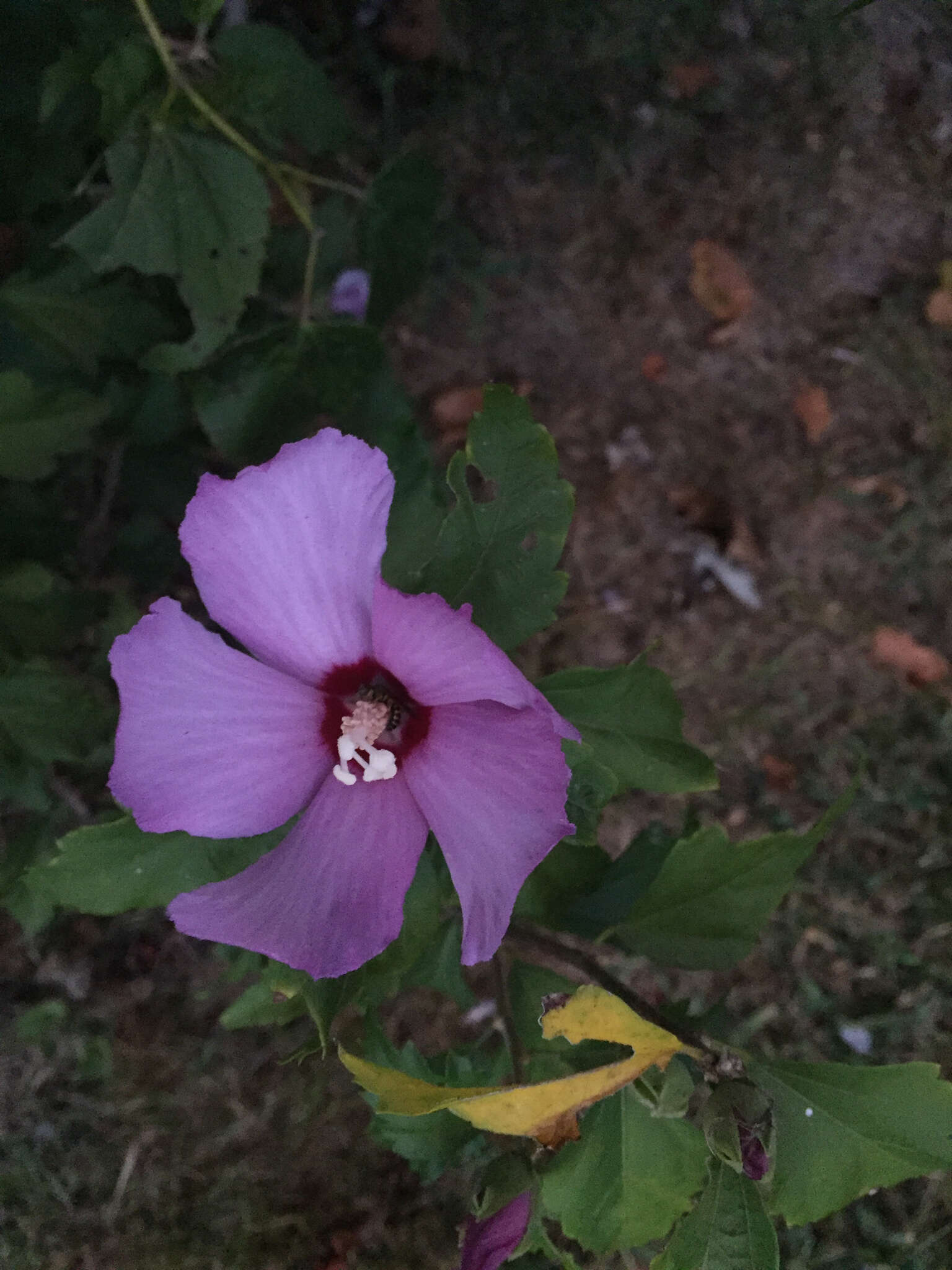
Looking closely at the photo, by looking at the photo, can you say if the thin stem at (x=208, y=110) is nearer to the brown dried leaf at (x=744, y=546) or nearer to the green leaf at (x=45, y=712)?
the green leaf at (x=45, y=712)

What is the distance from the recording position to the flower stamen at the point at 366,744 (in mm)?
1065

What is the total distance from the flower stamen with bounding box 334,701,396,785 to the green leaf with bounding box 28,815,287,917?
22cm

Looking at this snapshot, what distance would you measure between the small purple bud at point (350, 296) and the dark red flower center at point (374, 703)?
1.30 metres

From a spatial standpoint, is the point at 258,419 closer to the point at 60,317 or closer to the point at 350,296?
the point at 60,317

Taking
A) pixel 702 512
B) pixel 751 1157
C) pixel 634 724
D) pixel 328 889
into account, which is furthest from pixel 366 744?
pixel 702 512

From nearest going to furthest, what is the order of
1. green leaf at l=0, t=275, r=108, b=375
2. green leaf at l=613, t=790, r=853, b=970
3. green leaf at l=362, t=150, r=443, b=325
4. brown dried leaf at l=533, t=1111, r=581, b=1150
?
brown dried leaf at l=533, t=1111, r=581, b=1150
green leaf at l=613, t=790, r=853, b=970
green leaf at l=0, t=275, r=108, b=375
green leaf at l=362, t=150, r=443, b=325

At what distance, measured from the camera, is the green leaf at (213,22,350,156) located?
152 cm

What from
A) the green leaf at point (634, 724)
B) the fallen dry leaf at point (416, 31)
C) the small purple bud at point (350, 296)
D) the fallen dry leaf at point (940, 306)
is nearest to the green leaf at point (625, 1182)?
the green leaf at point (634, 724)

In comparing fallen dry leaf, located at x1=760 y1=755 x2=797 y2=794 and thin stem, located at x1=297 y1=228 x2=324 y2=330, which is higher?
thin stem, located at x1=297 y1=228 x2=324 y2=330

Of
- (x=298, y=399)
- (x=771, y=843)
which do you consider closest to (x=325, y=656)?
(x=771, y=843)

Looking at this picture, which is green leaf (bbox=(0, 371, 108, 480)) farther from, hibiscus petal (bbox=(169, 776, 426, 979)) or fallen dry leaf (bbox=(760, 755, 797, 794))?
fallen dry leaf (bbox=(760, 755, 797, 794))

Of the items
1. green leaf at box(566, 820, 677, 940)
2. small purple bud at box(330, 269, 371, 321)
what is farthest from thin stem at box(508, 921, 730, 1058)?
small purple bud at box(330, 269, 371, 321)

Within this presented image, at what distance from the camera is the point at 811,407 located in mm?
2502

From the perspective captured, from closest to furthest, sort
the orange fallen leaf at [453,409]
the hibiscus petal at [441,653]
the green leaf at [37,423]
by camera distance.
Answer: the hibiscus petal at [441,653], the green leaf at [37,423], the orange fallen leaf at [453,409]
